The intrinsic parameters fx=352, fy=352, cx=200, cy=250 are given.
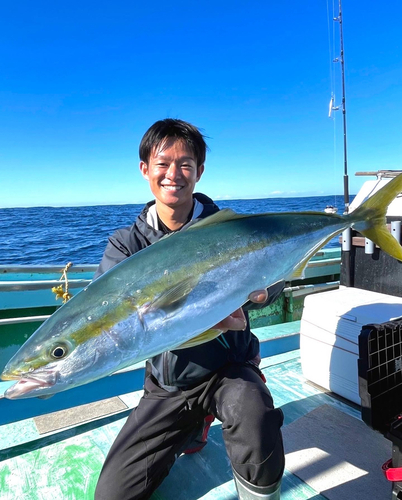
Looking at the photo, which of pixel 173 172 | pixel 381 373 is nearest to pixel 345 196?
pixel 381 373

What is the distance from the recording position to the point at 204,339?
58.4 inches

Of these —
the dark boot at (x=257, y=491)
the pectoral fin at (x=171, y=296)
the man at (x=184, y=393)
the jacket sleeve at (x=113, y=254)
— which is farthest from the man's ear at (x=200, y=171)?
the dark boot at (x=257, y=491)

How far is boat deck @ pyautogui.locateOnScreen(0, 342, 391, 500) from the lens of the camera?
2.08 meters

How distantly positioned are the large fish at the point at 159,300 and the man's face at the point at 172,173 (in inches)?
23.9

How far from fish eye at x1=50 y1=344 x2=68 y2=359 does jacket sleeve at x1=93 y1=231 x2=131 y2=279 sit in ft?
2.62

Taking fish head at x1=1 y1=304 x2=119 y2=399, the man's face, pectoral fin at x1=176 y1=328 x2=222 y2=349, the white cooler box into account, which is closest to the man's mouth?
the man's face

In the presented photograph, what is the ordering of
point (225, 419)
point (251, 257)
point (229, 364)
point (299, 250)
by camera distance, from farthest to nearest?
point (229, 364) < point (225, 419) < point (299, 250) < point (251, 257)

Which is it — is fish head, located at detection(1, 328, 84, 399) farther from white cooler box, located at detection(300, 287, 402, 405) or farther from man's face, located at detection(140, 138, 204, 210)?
white cooler box, located at detection(300, 287, 402, 405)

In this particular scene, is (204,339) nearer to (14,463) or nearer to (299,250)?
(299,250)

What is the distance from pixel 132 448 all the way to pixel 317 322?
5.72ft

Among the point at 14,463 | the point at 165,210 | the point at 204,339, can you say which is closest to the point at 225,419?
the point at 204,339

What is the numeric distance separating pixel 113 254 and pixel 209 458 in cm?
151

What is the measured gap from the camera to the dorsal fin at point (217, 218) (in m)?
1.64

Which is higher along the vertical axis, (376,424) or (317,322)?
(317,322)
